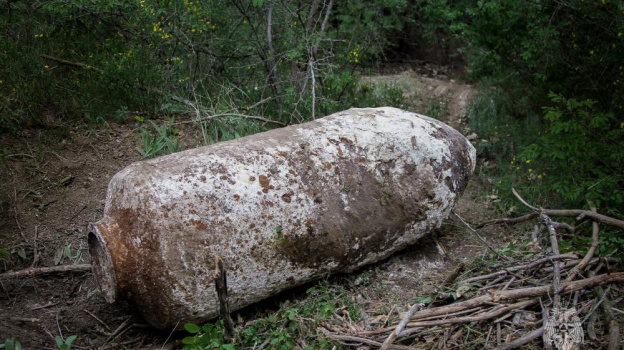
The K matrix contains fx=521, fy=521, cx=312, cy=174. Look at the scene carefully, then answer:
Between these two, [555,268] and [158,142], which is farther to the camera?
[158,142]

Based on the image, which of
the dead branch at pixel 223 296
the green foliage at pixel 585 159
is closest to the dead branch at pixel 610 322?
the green foliage at pixel 585 159

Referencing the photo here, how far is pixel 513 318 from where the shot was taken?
2.91 m

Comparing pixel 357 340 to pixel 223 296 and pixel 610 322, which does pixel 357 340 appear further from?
pixel 610 322

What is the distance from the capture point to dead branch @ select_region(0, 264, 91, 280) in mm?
3408

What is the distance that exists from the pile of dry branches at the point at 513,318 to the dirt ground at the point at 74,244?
41 cm

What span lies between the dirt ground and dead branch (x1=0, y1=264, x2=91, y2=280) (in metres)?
0.08

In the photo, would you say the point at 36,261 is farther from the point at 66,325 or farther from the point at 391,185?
the point at 391,185

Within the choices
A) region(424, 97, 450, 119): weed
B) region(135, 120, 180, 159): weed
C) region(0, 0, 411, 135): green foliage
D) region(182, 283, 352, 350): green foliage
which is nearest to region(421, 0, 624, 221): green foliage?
region(424, 97, 450, 119): weed

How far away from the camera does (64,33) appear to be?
17.8ft

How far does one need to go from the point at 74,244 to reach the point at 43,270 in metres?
0.39

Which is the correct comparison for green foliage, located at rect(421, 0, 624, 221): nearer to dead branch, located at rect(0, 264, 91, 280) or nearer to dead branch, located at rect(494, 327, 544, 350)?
dead branch, located at rect(494, 327, 544, 350)

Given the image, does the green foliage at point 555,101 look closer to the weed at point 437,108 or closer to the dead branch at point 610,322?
the weed at point 437,108

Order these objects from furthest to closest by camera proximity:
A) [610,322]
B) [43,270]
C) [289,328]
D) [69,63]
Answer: [69,63] → [43,270] → [289,328] → [610,322]

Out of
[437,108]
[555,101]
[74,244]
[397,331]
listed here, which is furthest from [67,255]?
[437,108]
